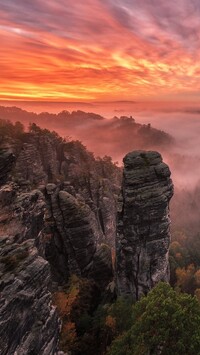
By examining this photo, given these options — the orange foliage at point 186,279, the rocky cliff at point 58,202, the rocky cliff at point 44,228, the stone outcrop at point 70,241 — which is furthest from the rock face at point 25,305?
the orange foliage at point 186,279

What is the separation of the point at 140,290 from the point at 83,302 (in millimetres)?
9325

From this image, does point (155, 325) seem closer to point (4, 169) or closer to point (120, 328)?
point (120, 328)

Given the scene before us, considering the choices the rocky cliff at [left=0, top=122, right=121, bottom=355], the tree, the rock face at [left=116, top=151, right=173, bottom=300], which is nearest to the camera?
the rocky cliff at [left=0, top=122, right=121, bottom=355]

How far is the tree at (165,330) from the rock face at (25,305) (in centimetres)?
1036

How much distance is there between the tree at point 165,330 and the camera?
101 ft

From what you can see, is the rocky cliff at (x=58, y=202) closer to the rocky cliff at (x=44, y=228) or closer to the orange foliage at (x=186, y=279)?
the rocky cliff at (x=44, y=228)

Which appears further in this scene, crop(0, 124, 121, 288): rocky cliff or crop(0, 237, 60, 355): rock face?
crop(0, 124, 121, 288): rocky cliff

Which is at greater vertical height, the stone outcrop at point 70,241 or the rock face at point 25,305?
the rock face at point 25,305

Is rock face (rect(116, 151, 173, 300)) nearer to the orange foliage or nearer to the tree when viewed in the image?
the tree

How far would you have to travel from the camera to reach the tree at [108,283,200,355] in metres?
30.7

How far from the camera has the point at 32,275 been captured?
24734mm

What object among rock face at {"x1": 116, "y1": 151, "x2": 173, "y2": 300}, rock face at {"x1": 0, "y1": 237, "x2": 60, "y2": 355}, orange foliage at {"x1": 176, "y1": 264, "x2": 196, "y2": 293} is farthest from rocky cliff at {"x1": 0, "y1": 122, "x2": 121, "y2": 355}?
orange foliage at {"x1": 176, "y1": 264, "x2": 196, "y2": 293}

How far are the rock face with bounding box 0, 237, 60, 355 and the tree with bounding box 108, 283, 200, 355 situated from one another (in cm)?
1036

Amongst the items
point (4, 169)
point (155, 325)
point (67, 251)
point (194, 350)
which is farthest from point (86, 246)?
point (194, 350)
